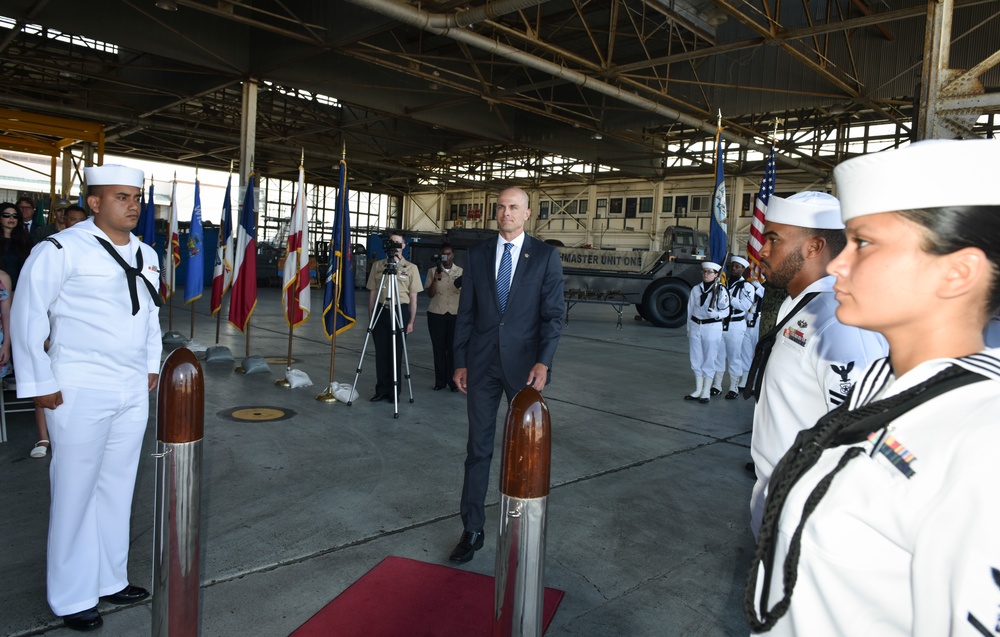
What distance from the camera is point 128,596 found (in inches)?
106

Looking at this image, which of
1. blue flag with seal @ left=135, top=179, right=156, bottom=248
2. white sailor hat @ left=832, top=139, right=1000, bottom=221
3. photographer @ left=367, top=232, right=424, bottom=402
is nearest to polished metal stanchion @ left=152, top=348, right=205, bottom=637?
white sailor hat @ left=832, top=139, right=1000, bottom=221

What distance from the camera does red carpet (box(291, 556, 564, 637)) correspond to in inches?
103

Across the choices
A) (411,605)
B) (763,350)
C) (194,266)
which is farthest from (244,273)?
(763,350)

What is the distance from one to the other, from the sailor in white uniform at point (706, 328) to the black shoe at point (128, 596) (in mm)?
6250

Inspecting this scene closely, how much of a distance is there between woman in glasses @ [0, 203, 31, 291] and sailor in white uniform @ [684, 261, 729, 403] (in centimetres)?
666

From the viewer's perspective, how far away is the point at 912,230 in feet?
3.04

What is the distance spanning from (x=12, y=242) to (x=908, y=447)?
6248mm

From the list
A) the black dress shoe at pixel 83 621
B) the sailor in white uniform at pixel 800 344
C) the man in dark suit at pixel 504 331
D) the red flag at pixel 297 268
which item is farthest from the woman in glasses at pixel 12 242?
the sailor in white uniform at pixel 800 344

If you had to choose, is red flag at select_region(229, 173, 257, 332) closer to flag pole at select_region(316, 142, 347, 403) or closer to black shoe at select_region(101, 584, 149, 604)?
flag pole at select_region(316, 142, 347, 403)

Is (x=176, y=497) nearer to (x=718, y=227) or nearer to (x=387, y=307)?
(x=387, y=307)

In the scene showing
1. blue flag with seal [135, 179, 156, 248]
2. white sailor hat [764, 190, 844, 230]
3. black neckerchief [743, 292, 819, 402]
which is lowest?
black neckerchief [743, 292, 819, 402]

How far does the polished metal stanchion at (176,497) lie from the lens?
1.87m

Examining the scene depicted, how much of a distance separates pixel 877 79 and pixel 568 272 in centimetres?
786

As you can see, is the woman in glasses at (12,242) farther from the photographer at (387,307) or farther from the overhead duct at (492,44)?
the overhead duct at (492,44)
